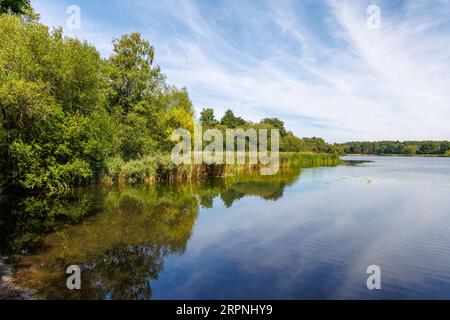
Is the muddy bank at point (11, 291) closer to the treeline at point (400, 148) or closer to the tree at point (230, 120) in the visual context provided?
the tree at point (230, 120)

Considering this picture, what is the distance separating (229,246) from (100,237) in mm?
3886

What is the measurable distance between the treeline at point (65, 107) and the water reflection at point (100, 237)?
6.73 ft

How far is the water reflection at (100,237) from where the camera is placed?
5.67 metres

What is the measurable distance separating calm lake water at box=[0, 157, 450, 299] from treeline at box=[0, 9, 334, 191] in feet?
7.53

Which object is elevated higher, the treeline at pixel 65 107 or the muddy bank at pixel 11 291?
the treeline at pixel 65 107

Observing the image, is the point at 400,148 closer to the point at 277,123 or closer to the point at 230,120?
the point at 277,123

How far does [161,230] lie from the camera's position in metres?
9.54

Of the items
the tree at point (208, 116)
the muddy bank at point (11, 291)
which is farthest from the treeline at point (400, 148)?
the muddy bank at point (11, 291)

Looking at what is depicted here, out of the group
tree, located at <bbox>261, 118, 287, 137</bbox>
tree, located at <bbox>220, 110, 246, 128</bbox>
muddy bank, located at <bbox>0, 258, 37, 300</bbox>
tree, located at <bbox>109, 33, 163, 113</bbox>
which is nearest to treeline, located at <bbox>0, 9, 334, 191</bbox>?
tree, located at <bbox>109, 33, 163, 113</bbox>

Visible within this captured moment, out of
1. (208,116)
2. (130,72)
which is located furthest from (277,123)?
(130,72)

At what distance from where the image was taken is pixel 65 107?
17188 millimetres

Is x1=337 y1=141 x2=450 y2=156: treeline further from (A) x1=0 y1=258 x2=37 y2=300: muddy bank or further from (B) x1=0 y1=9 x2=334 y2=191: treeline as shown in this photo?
(A) x1=0 y1=258 x2=37 y2=300: muddy bank

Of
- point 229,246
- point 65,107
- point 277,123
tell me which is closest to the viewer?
point 229,246

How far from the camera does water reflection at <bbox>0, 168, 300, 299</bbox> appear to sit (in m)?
5.67
